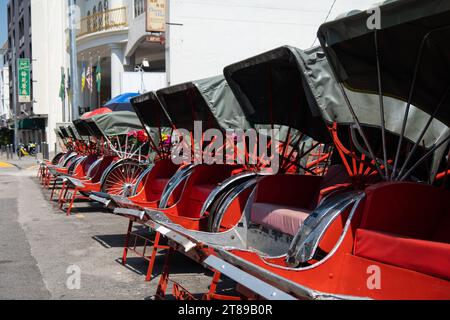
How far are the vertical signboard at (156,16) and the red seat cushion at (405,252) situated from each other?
18.6 m

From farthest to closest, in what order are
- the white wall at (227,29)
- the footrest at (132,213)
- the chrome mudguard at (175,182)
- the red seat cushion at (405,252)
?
the white wall at (227,29)
the chrome mudguard at (175,182)
the footrest at (132,213)
the red seat cushion at (405,252)

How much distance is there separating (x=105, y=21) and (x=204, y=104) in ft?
73.2

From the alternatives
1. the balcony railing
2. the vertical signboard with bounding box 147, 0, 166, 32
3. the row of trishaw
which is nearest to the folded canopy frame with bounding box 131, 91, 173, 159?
the row of trishaw

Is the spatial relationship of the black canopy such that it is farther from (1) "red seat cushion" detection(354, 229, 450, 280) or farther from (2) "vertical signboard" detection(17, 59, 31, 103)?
(2) "vertical signboard" detection(17, 59, 31, 103)

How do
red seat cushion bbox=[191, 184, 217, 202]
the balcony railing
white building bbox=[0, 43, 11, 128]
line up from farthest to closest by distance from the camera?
white building bbox=[0, 43, 11, 128] → the balcony railing → red seat cushion bbox=[191, 184, 217, 202]

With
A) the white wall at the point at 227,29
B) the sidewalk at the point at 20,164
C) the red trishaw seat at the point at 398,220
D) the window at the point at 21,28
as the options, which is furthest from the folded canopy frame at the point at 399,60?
the window at the point at 21,28

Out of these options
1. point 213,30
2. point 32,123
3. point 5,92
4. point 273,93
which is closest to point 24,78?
point 32,123

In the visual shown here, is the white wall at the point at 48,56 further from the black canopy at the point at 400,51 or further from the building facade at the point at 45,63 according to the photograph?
the black canopy at the point at 400,51

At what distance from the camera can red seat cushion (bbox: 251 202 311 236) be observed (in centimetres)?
491

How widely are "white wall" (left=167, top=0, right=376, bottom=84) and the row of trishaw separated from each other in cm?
1250

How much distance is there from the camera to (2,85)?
66312mm

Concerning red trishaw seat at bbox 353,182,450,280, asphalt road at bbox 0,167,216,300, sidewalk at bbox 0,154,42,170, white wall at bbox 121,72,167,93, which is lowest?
sidewalk at bbox 0,154,42,170

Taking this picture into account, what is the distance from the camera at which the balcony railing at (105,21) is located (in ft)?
88.7

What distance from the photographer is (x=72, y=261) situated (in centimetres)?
676
